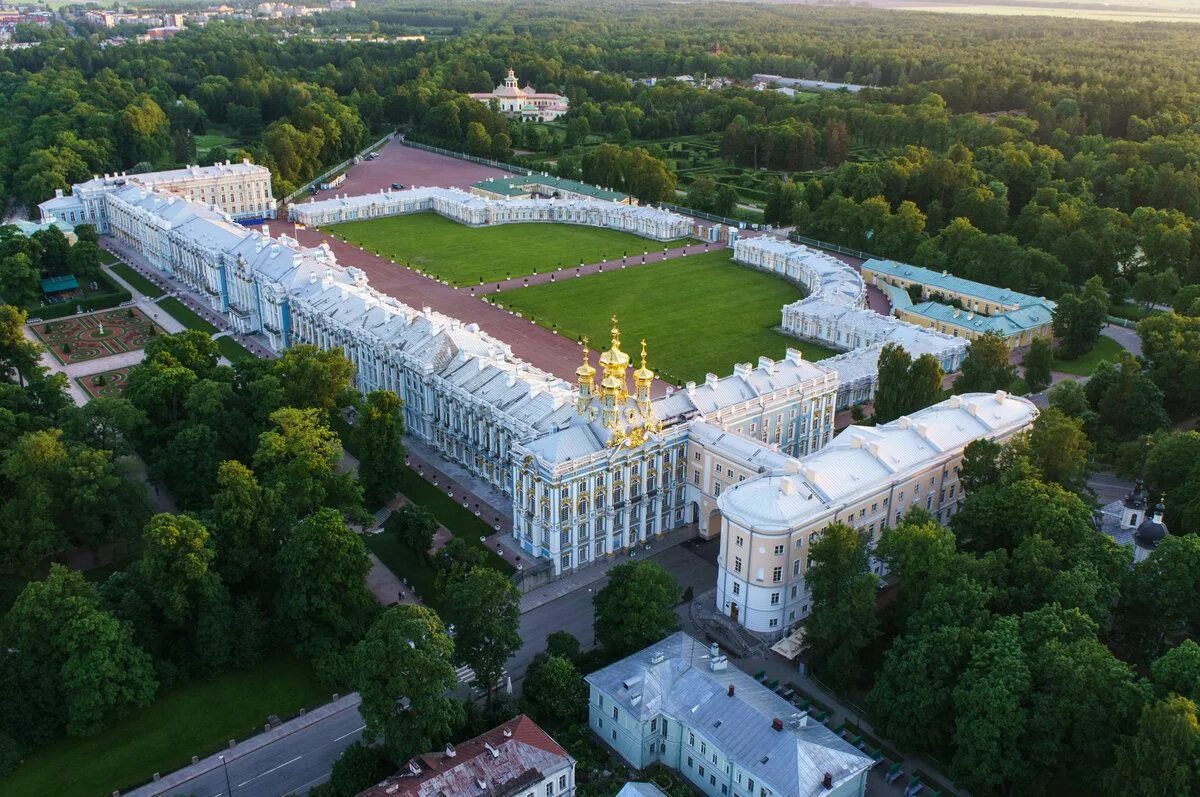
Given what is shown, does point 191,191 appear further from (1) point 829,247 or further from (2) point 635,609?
(2) point 635,609

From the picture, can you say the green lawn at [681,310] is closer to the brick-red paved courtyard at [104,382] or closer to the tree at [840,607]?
the tree at [840,607]

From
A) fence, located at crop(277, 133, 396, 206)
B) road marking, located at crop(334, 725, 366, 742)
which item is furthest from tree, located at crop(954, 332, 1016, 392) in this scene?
fence, located at crop(277, 133, 396, 206)

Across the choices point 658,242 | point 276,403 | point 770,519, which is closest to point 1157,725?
point 770,519

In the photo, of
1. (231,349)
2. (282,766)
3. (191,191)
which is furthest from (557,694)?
(191,191)

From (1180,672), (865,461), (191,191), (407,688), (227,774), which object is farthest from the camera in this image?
(191,191)

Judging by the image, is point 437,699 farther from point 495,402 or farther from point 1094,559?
point 1094,559

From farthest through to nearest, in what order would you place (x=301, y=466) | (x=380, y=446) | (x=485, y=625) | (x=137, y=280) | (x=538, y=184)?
(x=538, y=184), (x=137, y=280), (x=380, y=446), (x=301, y=466), (x=485, y=625)

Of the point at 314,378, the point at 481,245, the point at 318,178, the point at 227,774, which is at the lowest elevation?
the point at 227,774

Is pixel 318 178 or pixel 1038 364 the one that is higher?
pixel 1038 364
